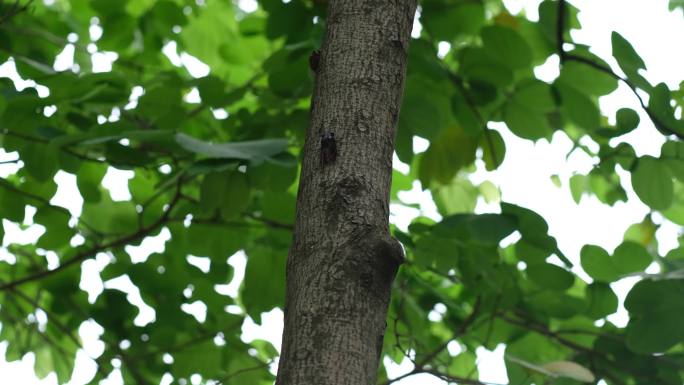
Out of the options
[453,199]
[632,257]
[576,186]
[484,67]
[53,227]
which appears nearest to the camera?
[632,257]

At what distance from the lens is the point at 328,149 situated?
143 cm

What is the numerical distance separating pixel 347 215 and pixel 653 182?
5.15ft

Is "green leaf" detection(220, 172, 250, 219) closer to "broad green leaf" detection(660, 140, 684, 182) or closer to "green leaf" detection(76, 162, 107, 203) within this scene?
"green leaf" detection(76, 162, 107, 203)

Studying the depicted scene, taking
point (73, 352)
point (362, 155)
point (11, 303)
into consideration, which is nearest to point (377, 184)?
point (362, 155)

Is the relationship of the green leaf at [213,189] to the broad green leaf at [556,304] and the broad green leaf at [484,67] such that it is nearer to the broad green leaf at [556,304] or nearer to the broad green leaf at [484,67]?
the broad green leaf at [484,67]

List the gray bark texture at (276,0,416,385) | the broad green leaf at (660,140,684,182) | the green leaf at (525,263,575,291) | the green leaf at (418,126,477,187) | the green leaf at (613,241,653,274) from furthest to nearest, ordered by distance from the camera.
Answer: the green leaf at (418,126,477,187)
the green leaf at (525,263,575,291)
the green leaf at (613,241,653,274)
the broad green leaf at (660,140,684,182)
the gray bark texture at (276,0,416,385)

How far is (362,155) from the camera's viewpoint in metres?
1.43

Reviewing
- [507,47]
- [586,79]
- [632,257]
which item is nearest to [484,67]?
[507,47]

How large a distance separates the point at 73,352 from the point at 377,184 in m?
2.75

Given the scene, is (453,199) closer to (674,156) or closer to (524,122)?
(524,122)

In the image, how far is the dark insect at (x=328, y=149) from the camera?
1.43m

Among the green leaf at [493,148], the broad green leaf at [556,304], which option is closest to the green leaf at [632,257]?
the broad green leaf at [556,304]

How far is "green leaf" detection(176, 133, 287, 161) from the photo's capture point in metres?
2.06

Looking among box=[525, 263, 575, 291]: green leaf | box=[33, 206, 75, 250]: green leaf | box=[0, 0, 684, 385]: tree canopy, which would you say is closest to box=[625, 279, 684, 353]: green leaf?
box=[0, 0, 684, 385]: tree canopy
